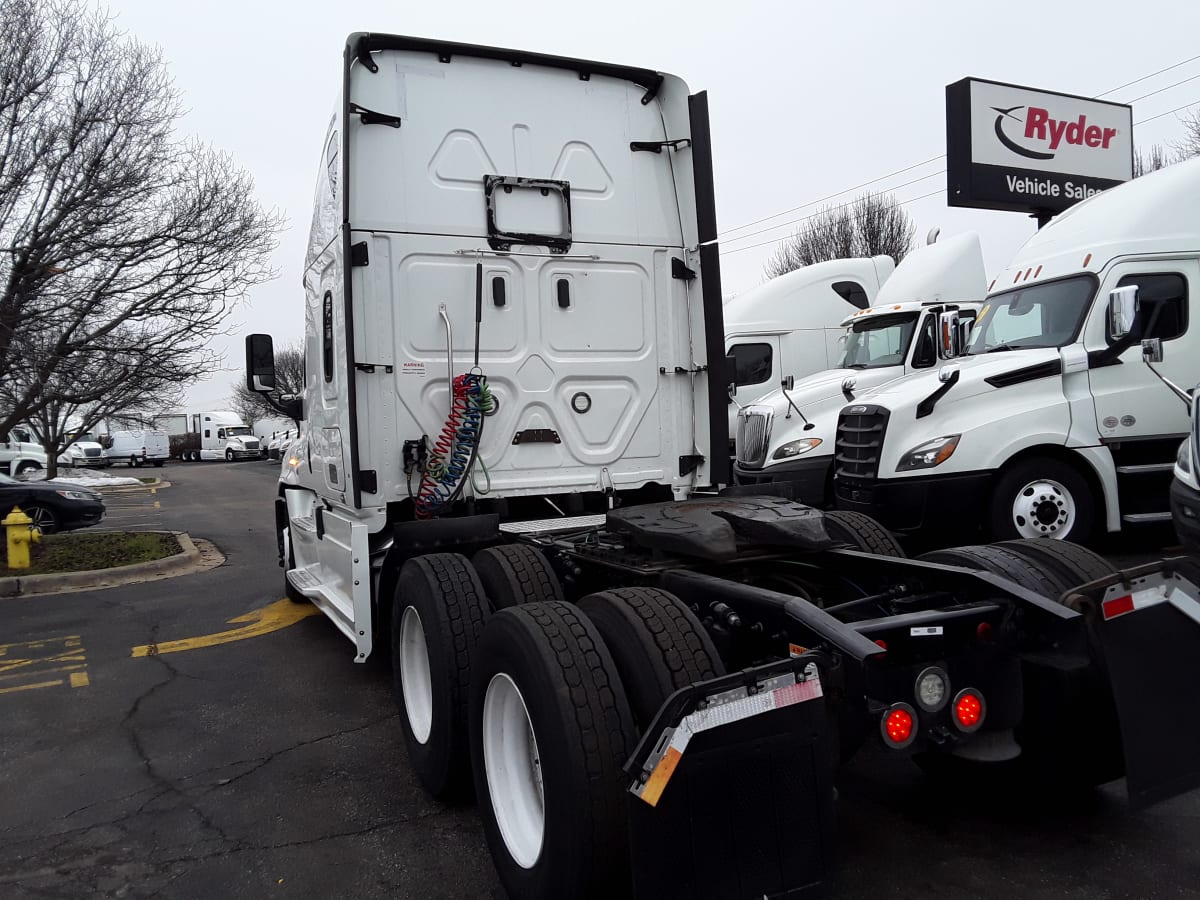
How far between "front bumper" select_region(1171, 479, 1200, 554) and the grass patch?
34.0ft

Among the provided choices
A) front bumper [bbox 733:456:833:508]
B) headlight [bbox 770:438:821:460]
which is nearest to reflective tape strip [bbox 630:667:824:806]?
front bumper [bbox 733:456:833:508]

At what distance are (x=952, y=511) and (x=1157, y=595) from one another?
16.0 feet

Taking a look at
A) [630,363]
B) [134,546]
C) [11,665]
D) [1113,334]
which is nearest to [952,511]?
[1113,334]

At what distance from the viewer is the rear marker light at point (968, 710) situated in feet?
9.25

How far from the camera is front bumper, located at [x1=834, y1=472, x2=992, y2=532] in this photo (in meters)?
7.55

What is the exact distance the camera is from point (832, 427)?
10055 millimetres

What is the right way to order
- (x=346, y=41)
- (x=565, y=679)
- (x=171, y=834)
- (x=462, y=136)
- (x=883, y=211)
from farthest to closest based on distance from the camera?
(x=883, y=211), (x=462, y=136), (x=346, y=41), (x=171, y=834), (x=565, y=679)

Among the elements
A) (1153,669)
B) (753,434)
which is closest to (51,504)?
(753,434)

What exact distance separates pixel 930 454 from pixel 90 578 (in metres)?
8.79

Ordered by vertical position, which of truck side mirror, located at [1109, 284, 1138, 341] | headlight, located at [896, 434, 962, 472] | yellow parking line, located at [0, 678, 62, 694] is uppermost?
truck side mirror, located at [1109, 284, 1138, 341]

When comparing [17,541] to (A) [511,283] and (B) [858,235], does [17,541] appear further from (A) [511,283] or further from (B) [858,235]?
(B) [858,235]

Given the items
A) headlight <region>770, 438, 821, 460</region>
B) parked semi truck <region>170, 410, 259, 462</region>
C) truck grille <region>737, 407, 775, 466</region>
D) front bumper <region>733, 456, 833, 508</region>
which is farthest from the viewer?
parked semi truck <region>170, 410, 259, 462</region>

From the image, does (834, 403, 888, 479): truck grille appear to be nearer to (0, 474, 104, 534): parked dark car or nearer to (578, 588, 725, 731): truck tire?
(578, 588, 725, 731): truck tire

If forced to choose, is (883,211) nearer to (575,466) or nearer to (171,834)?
(575,466)
